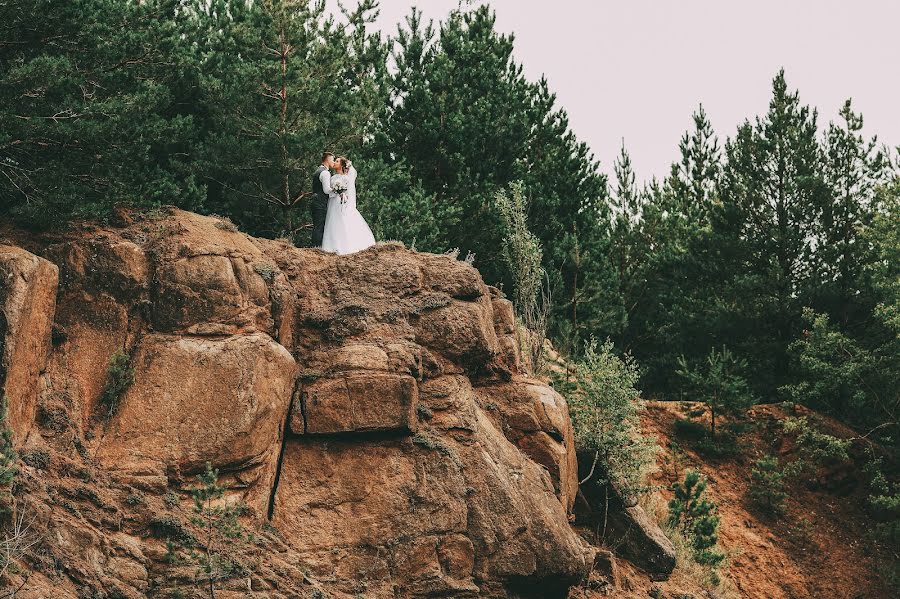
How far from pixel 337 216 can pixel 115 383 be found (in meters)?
5.17

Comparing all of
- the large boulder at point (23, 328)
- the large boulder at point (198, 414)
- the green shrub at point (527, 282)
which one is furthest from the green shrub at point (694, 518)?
the large boulder at point (23, 328)

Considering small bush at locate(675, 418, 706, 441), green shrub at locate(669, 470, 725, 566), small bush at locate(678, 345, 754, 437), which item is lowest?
green shrub at locate(669, 470, 725, 566)

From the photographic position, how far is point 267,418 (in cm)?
1162

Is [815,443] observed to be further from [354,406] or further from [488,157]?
[354,406]

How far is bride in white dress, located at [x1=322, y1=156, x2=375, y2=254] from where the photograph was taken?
15242 millimetres

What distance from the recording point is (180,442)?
11.1 meters

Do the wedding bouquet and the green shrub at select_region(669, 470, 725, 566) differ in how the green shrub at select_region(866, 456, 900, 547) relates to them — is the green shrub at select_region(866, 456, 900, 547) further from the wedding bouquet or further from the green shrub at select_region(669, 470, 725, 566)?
the wedding bouquet

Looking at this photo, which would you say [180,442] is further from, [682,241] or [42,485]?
[682,241]

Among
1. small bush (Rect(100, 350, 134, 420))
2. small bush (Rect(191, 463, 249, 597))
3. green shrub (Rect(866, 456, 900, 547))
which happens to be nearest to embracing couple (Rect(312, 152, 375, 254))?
small bush (Rect(100, 350, 134, 420))

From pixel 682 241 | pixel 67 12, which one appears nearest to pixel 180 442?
pixel 67 12

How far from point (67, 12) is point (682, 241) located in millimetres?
18827

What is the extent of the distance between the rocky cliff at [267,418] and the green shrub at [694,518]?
3.99 metres

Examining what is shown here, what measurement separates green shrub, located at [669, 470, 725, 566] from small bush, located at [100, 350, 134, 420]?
32.1 feet

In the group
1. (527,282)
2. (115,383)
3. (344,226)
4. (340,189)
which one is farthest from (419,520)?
(527,282)
